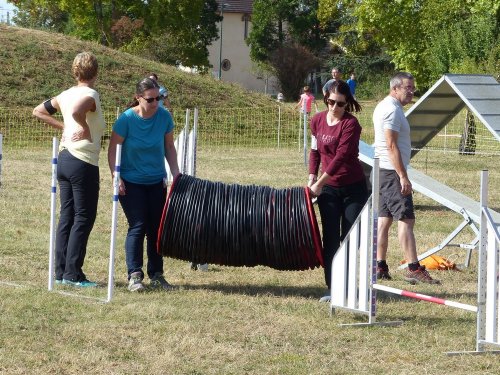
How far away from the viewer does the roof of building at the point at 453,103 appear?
11.6 metres

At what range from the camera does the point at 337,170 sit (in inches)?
295

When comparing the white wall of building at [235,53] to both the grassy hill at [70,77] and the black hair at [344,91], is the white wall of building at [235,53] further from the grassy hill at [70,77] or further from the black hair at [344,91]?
the black hair at [344,91]

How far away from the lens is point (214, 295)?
7.70 m

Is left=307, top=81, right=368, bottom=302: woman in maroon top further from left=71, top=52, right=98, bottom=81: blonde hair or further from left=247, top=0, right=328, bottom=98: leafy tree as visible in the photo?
left=247, top=0, right=328, bottom=98: leafy tree

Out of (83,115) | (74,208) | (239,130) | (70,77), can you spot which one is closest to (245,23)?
(70,77)

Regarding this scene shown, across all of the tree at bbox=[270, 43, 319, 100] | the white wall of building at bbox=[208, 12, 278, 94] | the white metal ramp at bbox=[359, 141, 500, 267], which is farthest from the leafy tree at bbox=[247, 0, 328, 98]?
the white metal ramp at bbox=[359, 141, 500, 267]

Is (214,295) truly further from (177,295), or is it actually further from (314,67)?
(314,67)

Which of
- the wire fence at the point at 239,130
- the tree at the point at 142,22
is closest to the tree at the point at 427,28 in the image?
the wire fence at the point at 239,130

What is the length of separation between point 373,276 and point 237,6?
76.0 m

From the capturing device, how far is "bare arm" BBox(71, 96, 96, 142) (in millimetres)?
7652

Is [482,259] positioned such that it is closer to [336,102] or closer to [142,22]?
[336,102]

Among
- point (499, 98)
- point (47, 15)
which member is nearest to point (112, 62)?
point (499, 98)

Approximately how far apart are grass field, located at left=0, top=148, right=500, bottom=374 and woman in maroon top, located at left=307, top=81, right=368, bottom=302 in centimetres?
57

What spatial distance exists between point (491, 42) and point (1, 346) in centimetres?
2344
